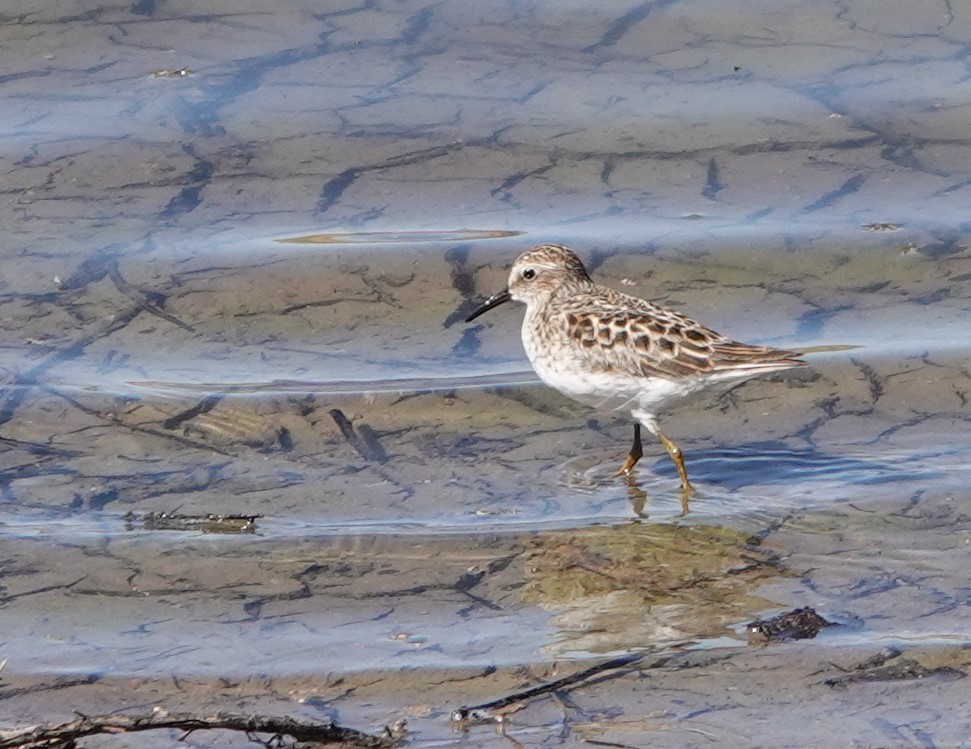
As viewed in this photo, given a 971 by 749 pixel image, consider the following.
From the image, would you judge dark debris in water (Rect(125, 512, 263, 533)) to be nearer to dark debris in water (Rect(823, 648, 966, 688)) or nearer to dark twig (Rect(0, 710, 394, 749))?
dark twig (Rect(0, 710, 394, 749))

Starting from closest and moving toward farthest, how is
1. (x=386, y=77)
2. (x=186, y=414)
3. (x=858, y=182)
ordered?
(x=186, y=414) → (x=858, y=182) → (x=386, y=77)

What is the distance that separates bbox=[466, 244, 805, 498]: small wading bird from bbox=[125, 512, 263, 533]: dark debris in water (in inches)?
63.3

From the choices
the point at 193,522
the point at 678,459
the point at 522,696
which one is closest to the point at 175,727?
the point at 522,696

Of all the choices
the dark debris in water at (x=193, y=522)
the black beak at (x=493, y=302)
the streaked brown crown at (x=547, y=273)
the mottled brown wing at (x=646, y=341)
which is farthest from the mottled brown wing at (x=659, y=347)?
the dark debris in water at (x=193, y=522)

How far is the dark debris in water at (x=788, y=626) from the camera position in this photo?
227 inches

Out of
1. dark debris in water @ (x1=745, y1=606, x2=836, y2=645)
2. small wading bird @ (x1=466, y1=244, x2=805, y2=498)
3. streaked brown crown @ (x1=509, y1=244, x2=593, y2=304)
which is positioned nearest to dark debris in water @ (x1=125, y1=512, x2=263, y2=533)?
small wading bird @ (x1=466, y1=244, x2=805, y2=498)

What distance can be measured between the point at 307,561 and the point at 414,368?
215 centimetres

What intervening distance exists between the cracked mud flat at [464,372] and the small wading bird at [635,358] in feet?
1.12

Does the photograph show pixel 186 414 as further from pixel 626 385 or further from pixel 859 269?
pixel 859 269

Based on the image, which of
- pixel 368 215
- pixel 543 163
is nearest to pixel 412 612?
pixel 368 215

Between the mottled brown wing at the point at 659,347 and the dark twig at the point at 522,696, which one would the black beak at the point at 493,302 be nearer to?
the mottled brown wing at the point at 659,347

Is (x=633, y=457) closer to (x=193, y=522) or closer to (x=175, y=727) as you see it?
(x=193, y=522)

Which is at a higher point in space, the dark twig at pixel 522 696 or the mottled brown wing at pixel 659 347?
the mottled brown wing at pixel 659 347

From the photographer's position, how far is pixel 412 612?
6.12 m
